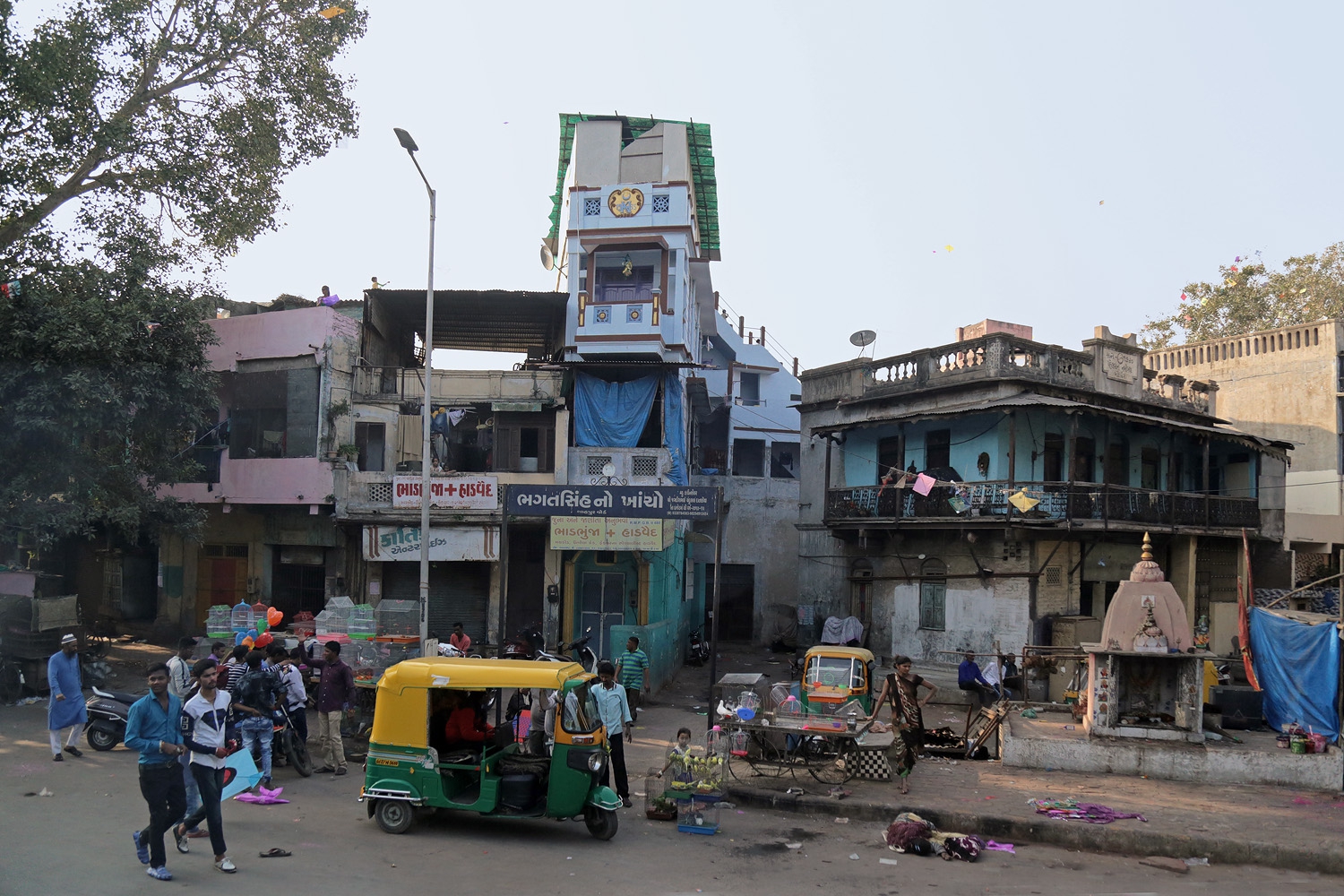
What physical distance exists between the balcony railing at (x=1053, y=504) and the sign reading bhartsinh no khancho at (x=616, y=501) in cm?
838

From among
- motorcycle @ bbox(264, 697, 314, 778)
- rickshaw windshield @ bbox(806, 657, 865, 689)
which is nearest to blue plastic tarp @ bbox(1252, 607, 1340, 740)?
rickshaw windshield @ bbox(806, 657, 865, 689)

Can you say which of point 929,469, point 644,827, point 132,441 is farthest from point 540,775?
point 929,469

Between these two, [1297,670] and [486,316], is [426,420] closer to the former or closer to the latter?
[486,316]

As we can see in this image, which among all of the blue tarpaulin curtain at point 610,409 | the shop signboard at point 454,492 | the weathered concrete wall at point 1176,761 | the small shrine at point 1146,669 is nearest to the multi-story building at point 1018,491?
the blue tarpaulin curtain at point 610,409

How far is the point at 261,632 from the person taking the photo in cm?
1748

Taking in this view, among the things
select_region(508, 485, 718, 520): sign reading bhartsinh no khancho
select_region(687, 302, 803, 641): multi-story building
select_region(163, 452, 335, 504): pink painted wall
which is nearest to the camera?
select_region(508, 485, 718, 520): sign reading bhartsinh no khancho

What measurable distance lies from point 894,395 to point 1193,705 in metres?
12.7

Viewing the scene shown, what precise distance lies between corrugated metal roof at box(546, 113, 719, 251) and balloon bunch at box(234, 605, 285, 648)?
1398cm

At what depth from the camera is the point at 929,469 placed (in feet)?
78.2

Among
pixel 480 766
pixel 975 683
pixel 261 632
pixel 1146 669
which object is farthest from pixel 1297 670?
pixel 261 632

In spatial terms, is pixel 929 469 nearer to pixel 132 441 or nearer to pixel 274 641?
pixel 274 641

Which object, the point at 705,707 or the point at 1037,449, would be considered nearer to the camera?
the point at 705,707

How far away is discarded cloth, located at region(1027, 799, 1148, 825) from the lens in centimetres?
1059

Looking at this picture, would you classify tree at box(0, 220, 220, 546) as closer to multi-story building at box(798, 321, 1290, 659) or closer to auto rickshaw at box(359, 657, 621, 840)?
auto rickshaw at box(359, 657, 621, 840)
